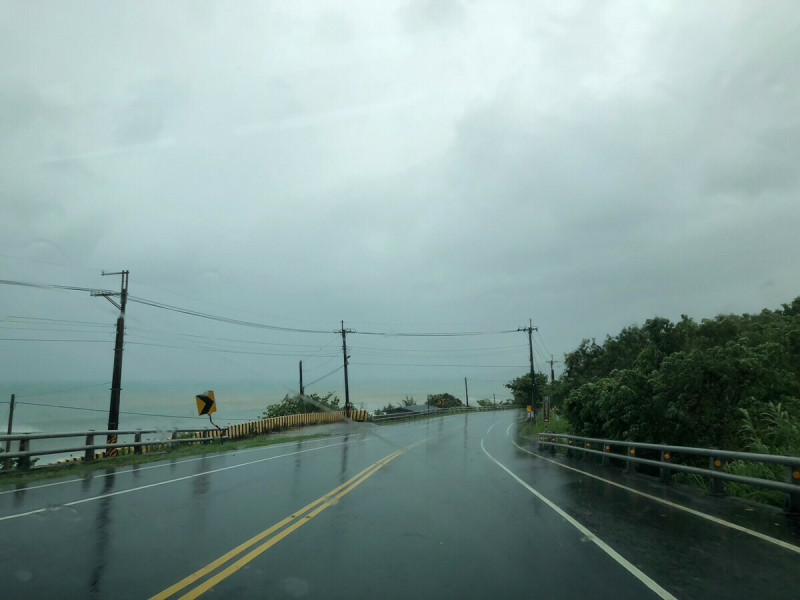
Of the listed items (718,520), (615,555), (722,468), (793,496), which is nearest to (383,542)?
(615,555)

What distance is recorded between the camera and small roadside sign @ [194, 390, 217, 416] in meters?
28.2

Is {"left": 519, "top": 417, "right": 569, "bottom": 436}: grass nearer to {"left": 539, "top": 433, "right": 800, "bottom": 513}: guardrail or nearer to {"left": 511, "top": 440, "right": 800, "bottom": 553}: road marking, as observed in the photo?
{"left": 539, "top": 433, "right": 800, "bottom": 513}: guardrail

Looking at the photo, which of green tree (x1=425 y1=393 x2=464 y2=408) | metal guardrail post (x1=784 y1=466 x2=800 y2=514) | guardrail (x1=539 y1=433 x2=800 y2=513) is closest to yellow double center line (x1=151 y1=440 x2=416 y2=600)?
guardrail (x1=539 y1=433 x2=800 y2=513)

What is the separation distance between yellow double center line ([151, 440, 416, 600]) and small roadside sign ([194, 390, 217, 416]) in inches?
649

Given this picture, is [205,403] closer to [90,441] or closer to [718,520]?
[90,441]

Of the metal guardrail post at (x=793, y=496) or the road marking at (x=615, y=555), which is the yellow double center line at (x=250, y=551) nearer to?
the road marking at (x=615, y=555)

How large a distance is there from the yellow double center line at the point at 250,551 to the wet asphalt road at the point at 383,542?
0.10 feet

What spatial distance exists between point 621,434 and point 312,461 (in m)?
10.4

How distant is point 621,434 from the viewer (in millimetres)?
22078

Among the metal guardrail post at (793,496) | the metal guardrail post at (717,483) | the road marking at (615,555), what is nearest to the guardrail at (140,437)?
the road marking at (615,555)

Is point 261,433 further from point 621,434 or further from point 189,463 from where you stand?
point 621,434

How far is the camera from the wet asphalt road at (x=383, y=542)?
6430 millimetres

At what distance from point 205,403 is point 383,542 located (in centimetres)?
2166

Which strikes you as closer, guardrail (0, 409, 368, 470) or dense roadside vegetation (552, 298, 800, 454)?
dense roadside vegetation (552, 298, 800, 454)
